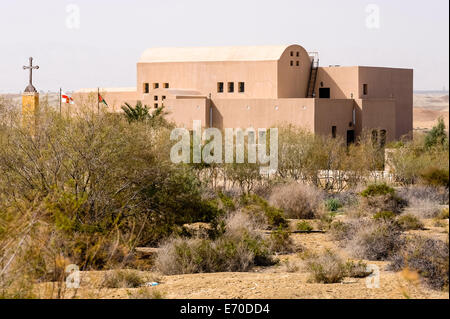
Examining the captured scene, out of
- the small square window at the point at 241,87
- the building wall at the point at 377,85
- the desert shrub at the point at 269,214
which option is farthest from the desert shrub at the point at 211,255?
the small square window at the point at 241,87

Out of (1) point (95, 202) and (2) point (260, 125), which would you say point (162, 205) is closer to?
(1) point (95, 202)

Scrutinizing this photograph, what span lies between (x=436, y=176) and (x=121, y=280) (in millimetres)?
6665

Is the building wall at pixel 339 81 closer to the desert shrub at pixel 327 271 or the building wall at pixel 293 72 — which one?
the building wall at pixel 293 72

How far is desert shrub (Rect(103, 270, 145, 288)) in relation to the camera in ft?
43.2

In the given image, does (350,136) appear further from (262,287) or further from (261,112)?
(262,287)

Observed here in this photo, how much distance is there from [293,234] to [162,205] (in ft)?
16.6

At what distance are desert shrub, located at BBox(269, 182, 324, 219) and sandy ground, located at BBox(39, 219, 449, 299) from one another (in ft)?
31.5

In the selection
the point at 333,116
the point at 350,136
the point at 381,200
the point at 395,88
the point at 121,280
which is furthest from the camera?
the point at 395,88

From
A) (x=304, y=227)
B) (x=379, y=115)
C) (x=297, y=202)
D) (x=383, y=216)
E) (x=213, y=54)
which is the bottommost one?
(x=304, y=227)

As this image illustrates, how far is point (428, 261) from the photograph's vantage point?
42.8ft

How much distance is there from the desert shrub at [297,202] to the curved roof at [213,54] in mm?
26397

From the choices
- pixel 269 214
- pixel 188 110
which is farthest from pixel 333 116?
pixel 269 214

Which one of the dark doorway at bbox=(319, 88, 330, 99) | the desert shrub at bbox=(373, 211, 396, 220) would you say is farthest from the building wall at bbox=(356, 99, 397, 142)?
the desert shrub at bbox=(373, 211, 396, 220)
